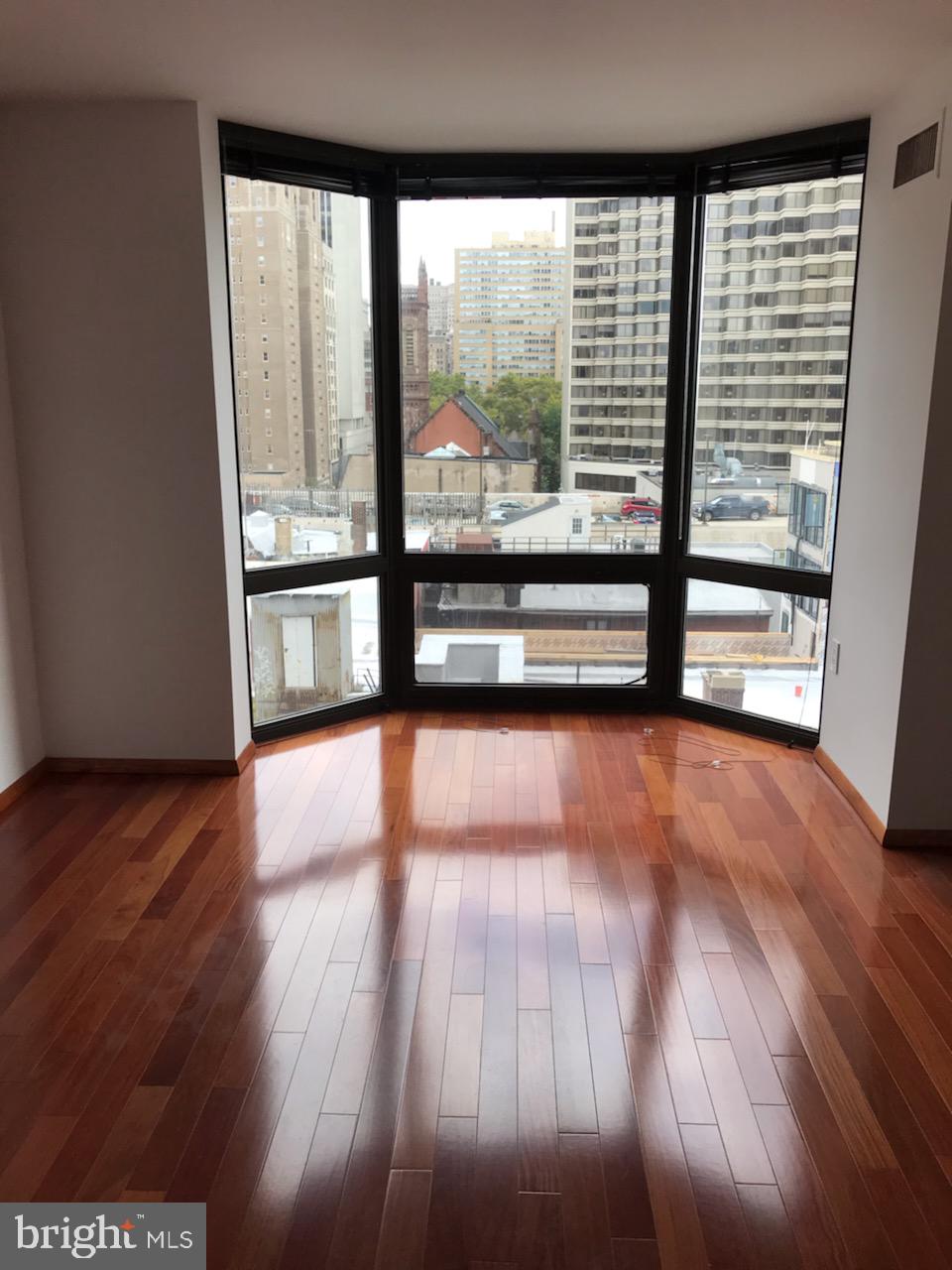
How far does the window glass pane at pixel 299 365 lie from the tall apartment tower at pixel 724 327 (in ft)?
3.35

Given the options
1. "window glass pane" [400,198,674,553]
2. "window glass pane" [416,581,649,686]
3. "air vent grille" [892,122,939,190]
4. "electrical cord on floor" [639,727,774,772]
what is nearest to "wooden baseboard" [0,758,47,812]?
"window glass pane" [416,581,649,686]

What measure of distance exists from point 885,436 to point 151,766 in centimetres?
330

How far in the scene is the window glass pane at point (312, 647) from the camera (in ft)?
15.2

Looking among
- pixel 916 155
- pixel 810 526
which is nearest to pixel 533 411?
pixel 810 526

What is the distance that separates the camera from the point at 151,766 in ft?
14.3

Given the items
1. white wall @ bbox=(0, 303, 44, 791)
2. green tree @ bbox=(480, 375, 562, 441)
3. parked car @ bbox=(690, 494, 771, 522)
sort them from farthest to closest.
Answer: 1. green tree @ bbox=(480, 375, 562, 441)
2. parked car @ bbox=(690, 494, 771, 522)
3. white wall @ bbox=(0, 303, 44, 791)

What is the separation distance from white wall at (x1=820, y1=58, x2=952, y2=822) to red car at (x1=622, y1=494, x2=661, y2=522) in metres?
0.97

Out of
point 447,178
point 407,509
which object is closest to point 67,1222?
point 407,509

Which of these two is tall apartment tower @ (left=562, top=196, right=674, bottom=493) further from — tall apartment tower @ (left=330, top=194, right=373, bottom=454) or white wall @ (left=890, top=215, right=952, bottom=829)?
white wall @ (left=890, top=215, right=952, bottom=829)

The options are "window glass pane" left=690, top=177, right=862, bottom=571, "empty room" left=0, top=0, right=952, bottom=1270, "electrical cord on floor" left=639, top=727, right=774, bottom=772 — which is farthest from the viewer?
"electrical cord on floor" left=639, top=727, right=774, bottom=772

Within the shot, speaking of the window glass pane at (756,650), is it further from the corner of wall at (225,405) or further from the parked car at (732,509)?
the corner of wall at (225,405)

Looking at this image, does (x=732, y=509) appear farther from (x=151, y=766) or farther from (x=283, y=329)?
(x=151, y=766)

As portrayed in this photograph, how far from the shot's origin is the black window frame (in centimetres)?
420

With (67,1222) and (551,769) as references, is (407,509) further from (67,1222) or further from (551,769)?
(67,1222)
